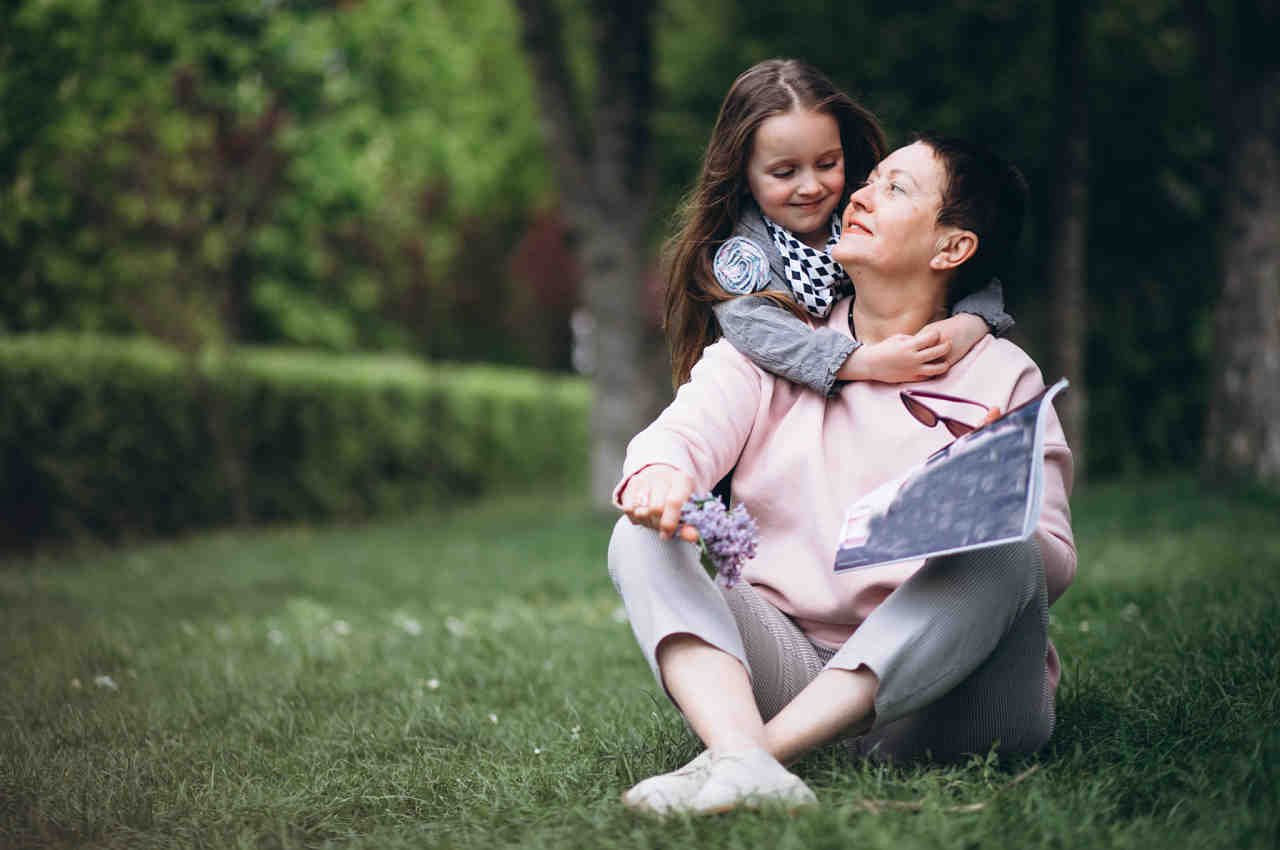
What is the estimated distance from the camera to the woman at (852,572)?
2203 mm

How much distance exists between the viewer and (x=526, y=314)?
20.4 meters

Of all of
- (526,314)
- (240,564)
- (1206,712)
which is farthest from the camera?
(526,314)

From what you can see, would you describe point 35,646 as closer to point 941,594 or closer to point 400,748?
point 400,748

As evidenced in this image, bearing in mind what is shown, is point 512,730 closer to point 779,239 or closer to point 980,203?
point 779,239

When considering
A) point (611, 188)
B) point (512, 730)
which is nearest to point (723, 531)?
point (512, 730)

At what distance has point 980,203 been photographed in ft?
8.40

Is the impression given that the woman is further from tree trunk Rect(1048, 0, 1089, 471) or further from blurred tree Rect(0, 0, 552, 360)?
tree trunk Rect(1048, 0, 1089, 471)

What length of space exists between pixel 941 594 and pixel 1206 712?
93 cm

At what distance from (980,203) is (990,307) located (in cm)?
23

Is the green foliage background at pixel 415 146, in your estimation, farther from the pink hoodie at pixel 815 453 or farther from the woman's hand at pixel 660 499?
the woman's hand at pixel 660 499

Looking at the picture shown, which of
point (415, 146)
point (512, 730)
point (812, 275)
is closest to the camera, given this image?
point (812, 275)

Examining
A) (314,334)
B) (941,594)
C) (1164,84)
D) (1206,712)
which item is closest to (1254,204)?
(1164,84)

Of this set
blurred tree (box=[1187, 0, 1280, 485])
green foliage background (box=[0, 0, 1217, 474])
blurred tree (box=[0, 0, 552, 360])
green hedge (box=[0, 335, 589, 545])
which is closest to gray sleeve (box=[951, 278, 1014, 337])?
green foliage background (box=[0, 0, 1217, 474])

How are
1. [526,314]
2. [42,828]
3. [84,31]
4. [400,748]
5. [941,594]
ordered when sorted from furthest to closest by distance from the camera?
1. [526,314]
2. [84,31]
3. [400,748]
4. [42,828]
5. [941,594]
